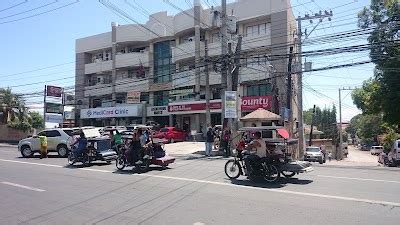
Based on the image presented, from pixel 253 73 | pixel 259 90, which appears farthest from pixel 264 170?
pixel 259 90

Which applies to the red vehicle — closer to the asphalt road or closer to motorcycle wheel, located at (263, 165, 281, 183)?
the asphalt road

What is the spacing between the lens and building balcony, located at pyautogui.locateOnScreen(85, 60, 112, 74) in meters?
55.0

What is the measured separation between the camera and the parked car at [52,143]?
997 inches

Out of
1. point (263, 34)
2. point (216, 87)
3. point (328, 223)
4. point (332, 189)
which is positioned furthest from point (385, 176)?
point (216, 87)

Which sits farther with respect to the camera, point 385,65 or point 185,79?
point 185,79

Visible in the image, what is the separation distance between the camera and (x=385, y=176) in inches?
582

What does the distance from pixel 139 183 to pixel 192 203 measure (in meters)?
3.94

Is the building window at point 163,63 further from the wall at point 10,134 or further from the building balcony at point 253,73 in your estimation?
the wall at point 10,134

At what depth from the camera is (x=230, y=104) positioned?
2673 cm

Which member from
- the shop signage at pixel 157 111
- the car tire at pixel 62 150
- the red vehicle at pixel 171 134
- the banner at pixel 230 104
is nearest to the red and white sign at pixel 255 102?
the red vehicle at pixel 171 134

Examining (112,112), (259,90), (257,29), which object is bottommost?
(112,112)

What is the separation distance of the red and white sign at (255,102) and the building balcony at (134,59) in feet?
52.3

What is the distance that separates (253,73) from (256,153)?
90.9 ft

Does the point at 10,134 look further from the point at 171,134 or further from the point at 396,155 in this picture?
the point at 396,155
